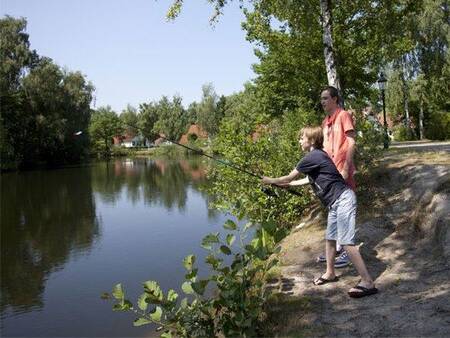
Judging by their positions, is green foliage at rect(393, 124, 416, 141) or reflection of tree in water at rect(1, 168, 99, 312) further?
green foliage at rect(393, 124, 416, 141)

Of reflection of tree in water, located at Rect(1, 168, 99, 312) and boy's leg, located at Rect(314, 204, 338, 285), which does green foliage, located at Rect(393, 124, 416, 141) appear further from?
boy's leg, located at Rect(314, 204, 338, 285)

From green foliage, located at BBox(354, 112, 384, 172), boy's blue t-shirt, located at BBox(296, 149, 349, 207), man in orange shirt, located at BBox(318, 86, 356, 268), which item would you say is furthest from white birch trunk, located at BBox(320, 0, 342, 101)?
boy's blue t-shirt, located at BBox(296, 149, 349, 207)

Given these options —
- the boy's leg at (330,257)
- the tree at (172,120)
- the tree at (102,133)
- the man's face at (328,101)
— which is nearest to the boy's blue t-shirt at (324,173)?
the boy's leg at (330,257)

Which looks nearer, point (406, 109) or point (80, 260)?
point (80, 260)

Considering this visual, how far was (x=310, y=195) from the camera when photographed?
30.9 feet

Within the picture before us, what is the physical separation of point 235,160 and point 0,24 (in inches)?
1837

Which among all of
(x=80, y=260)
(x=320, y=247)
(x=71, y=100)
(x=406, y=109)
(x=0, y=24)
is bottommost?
(x=80, y=260)

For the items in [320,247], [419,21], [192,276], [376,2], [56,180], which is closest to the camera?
[192,276]

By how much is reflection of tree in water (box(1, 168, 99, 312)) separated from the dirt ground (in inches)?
248

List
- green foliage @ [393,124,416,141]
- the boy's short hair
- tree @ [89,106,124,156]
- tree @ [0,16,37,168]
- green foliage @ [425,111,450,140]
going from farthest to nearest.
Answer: tree @ [89,106,124,156] → tree @ [0,16,37,168] → green foliage @ [393,124,416,141] → green foliage @ [425,111,450,140] → the boy's short hair

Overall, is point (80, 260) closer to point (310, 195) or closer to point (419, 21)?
point (310, 195)

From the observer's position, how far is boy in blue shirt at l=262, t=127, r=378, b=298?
455 centimetres

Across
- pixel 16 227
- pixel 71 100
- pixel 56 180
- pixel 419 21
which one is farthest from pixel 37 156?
pixel 419 21

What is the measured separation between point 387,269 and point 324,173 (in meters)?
1.49
